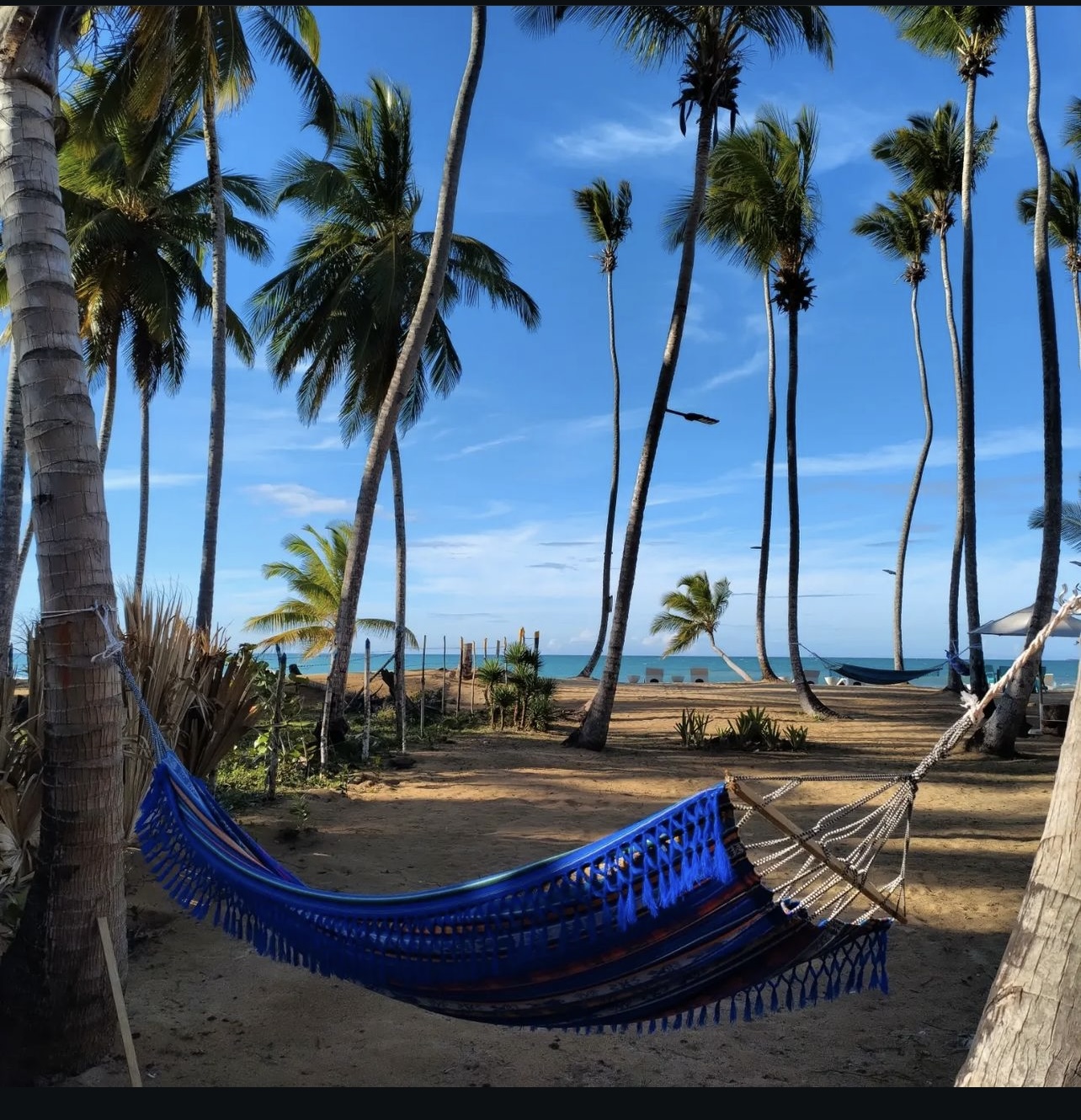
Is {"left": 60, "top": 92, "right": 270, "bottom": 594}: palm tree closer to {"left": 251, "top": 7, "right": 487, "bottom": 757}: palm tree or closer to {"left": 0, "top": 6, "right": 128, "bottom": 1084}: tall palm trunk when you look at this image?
{"left": 251, "top": 7, "right": 487, "bottom": 757}: palm tree

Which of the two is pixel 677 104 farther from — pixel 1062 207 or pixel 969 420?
pixel 1062 207

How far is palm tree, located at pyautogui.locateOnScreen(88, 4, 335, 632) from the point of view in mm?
6352

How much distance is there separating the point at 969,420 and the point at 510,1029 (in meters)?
8.67

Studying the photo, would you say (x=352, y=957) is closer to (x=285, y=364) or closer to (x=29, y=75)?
(x=29, y=75)

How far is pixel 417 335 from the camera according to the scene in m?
7.30

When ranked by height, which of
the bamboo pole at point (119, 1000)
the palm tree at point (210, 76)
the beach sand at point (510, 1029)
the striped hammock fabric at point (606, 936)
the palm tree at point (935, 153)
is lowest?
the beach sand at point (510, 1029)

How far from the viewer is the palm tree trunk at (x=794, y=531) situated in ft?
35.7

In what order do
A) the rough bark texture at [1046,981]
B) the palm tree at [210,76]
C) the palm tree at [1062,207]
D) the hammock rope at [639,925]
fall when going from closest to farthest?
the rough bark texture at [1046,981] → the hammock rope at [639,925] → the palm tree at [210,76] → the palm tree at [1062,207]

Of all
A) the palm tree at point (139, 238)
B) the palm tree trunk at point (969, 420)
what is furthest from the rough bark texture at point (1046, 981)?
the palm tree at point (139, 238)

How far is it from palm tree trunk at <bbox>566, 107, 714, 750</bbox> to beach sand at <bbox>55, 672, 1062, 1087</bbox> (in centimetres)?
68

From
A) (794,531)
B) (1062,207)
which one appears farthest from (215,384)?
(1062,207)

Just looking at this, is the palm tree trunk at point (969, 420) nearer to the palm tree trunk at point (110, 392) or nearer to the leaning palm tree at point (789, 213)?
the leaning palm tree at point (789, 213)

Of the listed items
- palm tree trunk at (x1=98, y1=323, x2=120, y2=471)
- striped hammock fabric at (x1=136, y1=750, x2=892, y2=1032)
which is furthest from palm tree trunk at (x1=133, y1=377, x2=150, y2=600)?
striped hammock fabric at (x1=136, y1=750, x2=892, y2=1032)

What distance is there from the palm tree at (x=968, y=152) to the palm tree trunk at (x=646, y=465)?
2882 millimetres
